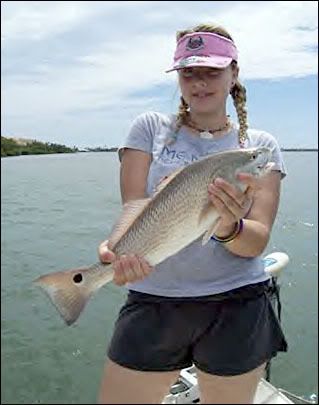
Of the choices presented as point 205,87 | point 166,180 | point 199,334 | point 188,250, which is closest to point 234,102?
point 205,87

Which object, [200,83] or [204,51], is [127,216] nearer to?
[200,83]

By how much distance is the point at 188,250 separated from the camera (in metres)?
1.98

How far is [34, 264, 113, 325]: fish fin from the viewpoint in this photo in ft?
6.09

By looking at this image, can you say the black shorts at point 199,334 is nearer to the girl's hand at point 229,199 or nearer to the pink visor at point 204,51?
the girl's hand at point 229,199

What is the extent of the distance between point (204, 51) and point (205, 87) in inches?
4.9

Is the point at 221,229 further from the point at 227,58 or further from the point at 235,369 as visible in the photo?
the point at 227,58

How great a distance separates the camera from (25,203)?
22906 millimetres

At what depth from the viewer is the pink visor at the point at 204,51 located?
1.97m

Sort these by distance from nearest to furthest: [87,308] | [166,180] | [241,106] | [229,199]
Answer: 1. [229,199]
2. [166,180]
3. [241,106]
4. [87,308]

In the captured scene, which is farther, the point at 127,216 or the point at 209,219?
the point at 127,216

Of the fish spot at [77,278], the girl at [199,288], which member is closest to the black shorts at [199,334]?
the girl at [199,288]

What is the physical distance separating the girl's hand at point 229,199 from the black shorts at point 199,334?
27cm

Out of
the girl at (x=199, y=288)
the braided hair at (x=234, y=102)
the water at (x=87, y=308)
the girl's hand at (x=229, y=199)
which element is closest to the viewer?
the girl's hand at (x=229, y=199)

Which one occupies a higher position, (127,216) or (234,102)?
(234,102)
